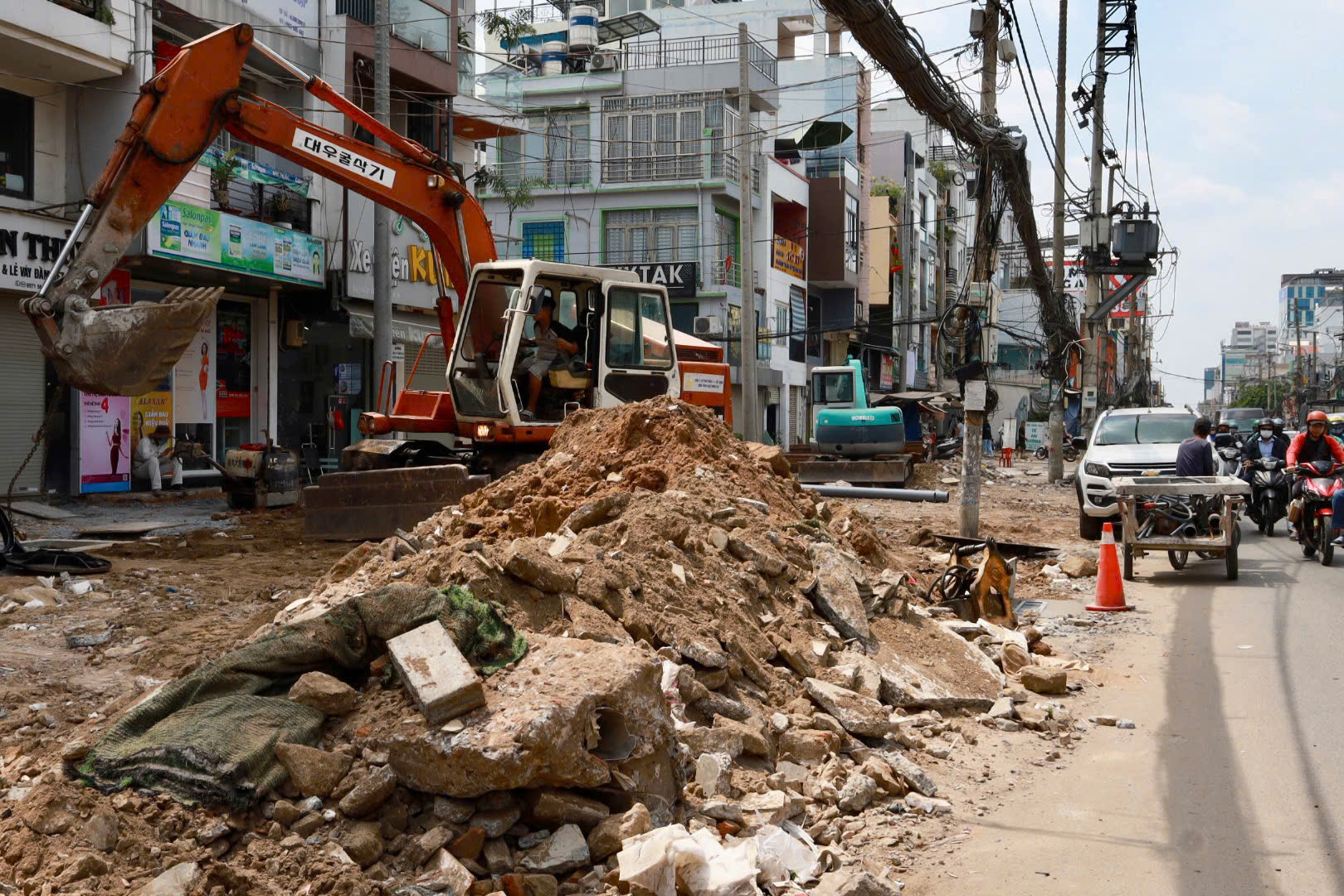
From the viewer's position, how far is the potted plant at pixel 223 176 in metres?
19.9

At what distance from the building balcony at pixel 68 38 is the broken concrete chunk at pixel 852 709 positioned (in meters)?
15.3

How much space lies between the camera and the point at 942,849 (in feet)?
17.3

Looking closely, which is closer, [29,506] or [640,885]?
[640,885]

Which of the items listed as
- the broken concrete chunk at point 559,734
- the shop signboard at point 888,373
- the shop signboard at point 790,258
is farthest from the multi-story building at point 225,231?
the shop signboard at point 888,373

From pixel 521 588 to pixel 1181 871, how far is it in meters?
3.53

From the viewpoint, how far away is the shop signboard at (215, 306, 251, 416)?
22.5 meters

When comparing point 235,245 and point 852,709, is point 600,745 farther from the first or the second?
point 235,245

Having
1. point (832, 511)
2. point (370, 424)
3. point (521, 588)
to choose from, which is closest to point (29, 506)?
point (370, 424)

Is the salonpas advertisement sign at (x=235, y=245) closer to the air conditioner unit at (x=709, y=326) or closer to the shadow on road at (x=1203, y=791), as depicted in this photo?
the air conditioner unit at (x=709, y=326)

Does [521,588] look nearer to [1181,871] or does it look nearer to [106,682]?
[106,682]

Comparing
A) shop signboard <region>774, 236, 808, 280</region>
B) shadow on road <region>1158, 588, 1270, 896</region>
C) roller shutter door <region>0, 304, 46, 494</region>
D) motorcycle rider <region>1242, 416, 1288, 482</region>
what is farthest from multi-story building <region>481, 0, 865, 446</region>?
shadow on road <region>1158, 588, 1270, 896</region>

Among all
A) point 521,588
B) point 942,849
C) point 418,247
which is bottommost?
point 942,849

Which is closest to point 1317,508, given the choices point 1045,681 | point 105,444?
point 1045,681

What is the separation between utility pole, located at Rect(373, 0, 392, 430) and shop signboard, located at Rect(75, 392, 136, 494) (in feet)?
14.3
